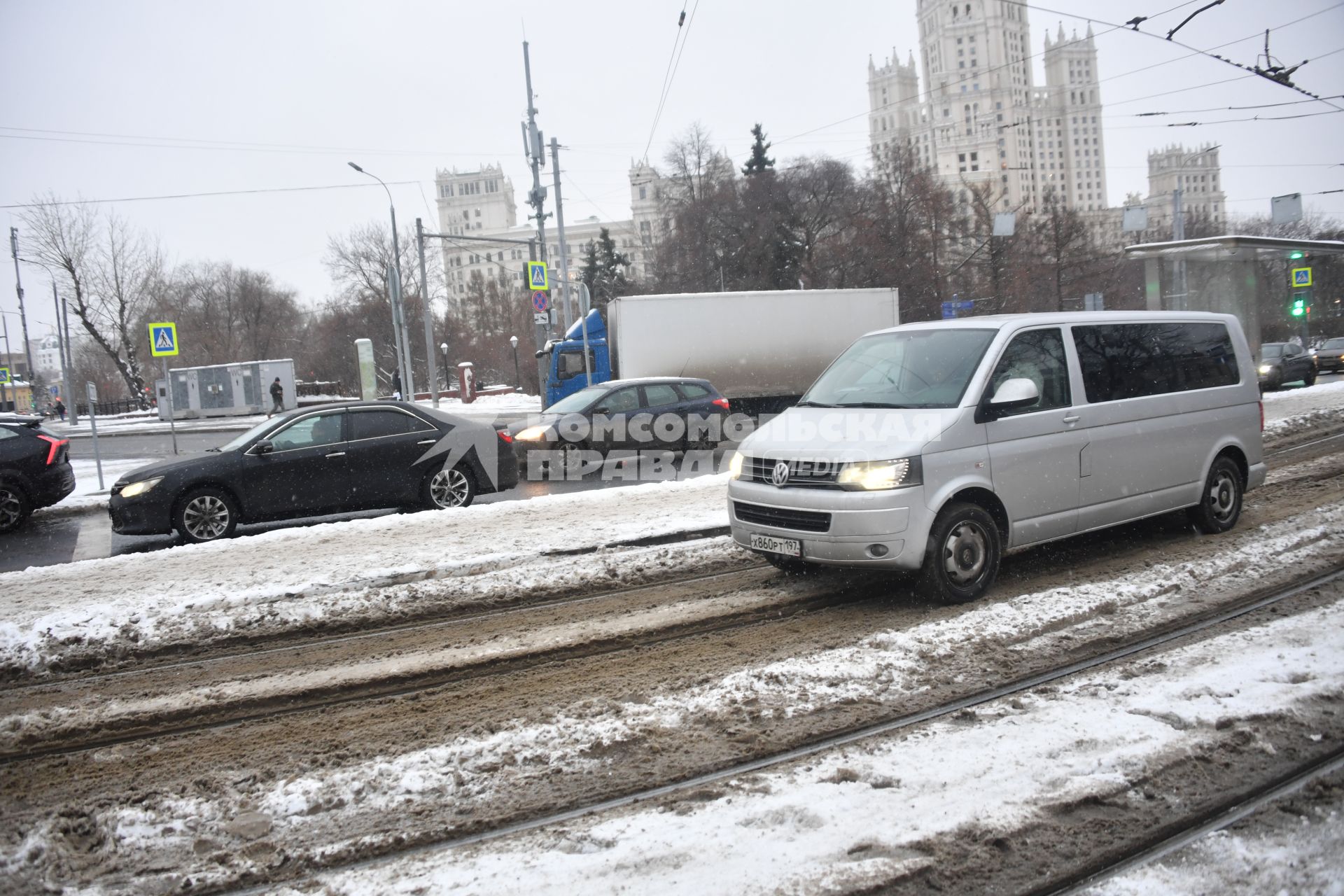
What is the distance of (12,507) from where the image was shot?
1263 cm

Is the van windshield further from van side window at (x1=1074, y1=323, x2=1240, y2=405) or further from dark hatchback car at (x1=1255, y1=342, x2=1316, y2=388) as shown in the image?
dark hatchback car at (x1=1255, y1=342, x2=1316, y2=388)

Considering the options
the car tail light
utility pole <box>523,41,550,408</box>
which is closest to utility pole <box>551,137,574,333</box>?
utility pole <box>523,41,550,408</box>

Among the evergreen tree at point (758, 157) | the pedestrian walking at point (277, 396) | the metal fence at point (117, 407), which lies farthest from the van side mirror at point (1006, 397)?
the metal fence at point (117, 407)

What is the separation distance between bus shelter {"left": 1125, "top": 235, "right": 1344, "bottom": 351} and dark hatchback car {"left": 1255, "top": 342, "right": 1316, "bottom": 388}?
2.02 metres

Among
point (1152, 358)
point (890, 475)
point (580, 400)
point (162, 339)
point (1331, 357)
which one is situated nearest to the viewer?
point (890, 475)

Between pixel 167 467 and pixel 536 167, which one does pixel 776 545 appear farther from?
pixel 536 167

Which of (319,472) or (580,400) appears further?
(580,400)

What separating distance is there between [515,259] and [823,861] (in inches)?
5187

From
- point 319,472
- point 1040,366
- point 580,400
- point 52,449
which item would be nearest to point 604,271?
point 580,400

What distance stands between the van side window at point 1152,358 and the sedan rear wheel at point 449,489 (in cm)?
758

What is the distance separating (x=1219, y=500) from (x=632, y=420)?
920cm

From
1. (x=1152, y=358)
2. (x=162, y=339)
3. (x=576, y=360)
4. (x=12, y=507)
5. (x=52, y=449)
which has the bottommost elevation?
(x=12, y=507)

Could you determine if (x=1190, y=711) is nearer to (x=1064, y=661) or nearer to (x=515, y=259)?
(x=1064, y=661)

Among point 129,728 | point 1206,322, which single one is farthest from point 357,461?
point 1206,322
